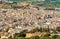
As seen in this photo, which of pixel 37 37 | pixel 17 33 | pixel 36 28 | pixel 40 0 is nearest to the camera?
pixel 37 37

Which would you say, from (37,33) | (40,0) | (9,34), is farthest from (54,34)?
(40,0)

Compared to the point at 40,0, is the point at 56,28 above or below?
above

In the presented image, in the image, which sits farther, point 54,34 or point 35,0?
point 35,0

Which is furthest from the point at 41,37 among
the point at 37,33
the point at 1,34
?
the point at 1,34

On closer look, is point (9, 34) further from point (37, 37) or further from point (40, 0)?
point (40, 0)

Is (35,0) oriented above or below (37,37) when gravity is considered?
below

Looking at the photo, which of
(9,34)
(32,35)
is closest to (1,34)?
(9,34)

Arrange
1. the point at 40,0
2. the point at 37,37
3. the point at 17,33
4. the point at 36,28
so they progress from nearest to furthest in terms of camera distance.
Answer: the point at 37,37
the point at 17,33
the point at 36,28
the point at 40,0

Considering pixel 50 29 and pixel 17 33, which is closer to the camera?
pixel 17 33

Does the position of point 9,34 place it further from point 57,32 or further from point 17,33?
point 57,32
